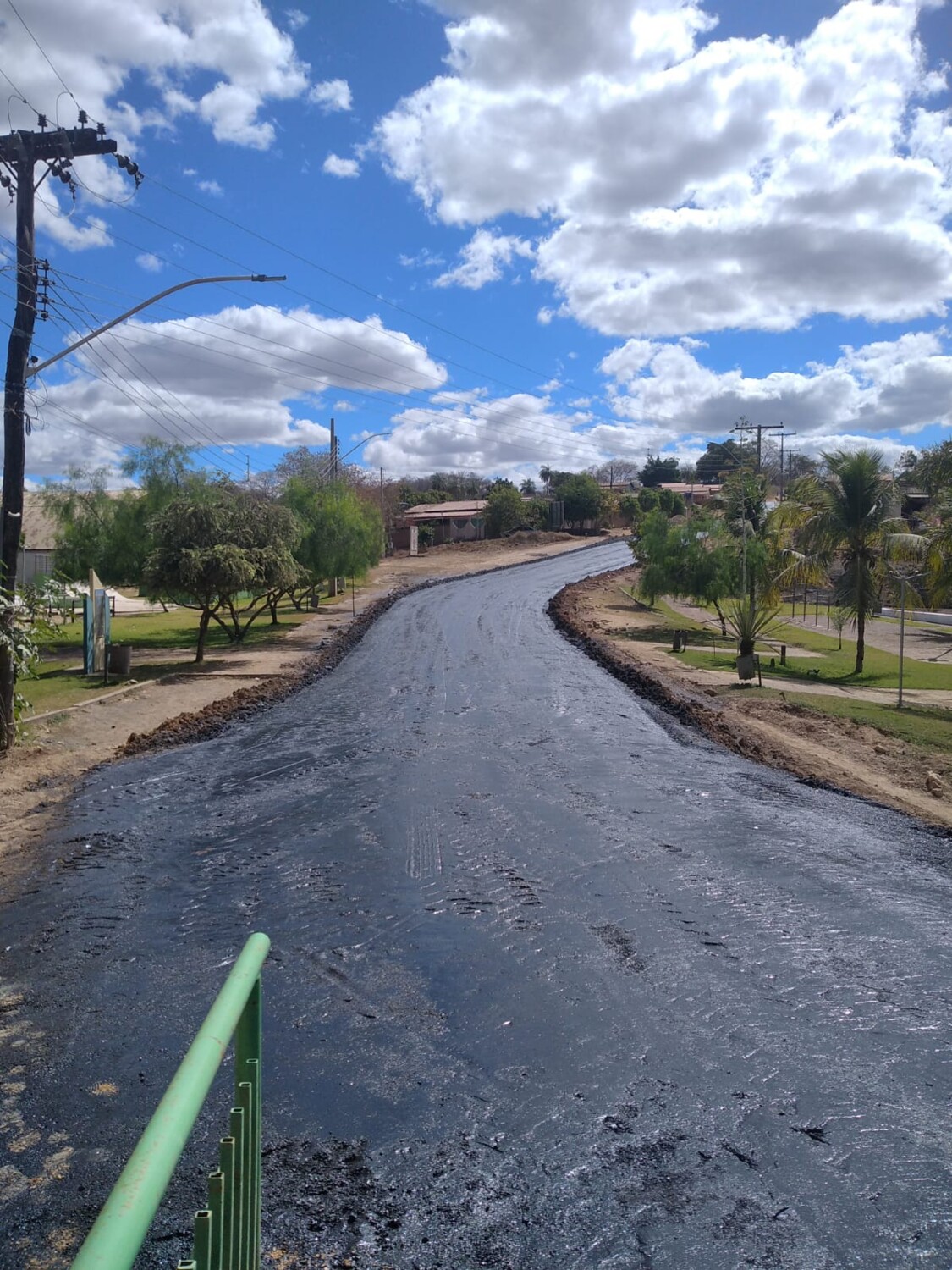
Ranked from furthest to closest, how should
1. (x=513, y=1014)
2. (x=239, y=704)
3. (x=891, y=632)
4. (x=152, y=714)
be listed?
(x=891, y=632), (x=239, y=704), (x=152, y=714), (x=513, y=1014)

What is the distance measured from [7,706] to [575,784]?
29.1ft

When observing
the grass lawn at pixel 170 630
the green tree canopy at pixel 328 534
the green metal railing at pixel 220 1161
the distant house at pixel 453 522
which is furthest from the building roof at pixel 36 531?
the green metal railing at pixel 220 1161

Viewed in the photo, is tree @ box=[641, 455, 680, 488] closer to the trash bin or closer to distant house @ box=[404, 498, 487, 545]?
distant house @ box=[404, 498, 487, 545]

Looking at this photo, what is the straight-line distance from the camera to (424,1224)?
4.77m

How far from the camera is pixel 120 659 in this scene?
24.8 m

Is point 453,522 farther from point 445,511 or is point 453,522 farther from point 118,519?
point 118,519

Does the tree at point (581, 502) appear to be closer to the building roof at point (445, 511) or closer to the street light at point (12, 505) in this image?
the building roof at point (445, 511)

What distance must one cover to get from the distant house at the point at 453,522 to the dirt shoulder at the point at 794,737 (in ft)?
203

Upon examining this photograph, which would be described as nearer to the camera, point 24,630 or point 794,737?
point 24,630

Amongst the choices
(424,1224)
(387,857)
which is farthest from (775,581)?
(424,1224)

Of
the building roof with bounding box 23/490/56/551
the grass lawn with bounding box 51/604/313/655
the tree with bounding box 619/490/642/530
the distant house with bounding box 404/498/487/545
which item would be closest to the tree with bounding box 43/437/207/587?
the grass lawn with bounding box 51/604/313/655

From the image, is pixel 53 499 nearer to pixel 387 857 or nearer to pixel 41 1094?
pixel 387 857

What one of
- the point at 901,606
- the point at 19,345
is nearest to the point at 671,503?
the point at 901,606

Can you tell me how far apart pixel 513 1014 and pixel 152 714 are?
15.2m
